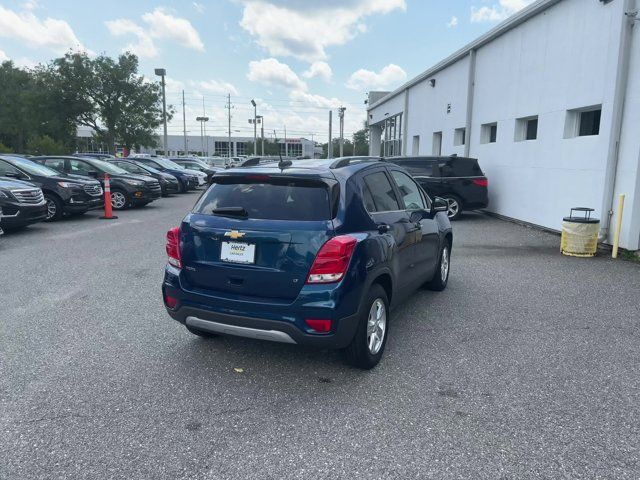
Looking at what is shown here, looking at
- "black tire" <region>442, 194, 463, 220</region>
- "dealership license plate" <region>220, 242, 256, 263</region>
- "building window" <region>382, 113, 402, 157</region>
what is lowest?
"black tire" <region>442, 194, 463, 220</region>

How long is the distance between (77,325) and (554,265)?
7.05 m

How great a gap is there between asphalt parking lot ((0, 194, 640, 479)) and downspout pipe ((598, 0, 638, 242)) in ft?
11.7

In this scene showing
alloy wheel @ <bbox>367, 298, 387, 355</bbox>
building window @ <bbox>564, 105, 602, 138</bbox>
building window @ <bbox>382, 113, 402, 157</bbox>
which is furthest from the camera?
building window @ <bbox>382, 113, 402, 157</bbox>

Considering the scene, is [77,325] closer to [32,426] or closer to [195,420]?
[32,426]

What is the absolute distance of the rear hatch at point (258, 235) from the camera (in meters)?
3.57

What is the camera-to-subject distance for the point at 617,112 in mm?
9086

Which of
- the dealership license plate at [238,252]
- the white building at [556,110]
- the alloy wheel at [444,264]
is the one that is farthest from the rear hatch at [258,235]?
the white building at [556,110]

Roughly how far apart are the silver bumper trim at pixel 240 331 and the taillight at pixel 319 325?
7.2 inches

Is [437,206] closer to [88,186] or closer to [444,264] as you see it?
[444,264]

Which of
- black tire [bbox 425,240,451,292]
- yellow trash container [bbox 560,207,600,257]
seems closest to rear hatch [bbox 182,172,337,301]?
black tire [bbox 425,240,451,292]

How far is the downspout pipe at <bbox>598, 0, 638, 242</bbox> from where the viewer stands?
8.94 meters

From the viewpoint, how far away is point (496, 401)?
139 inches

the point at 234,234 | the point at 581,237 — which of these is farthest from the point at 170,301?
the point at 581,237

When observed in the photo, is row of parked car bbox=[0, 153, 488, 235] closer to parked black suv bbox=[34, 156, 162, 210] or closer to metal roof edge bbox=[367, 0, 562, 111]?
parked black suv bbox=[34, 156, 162, 210]
